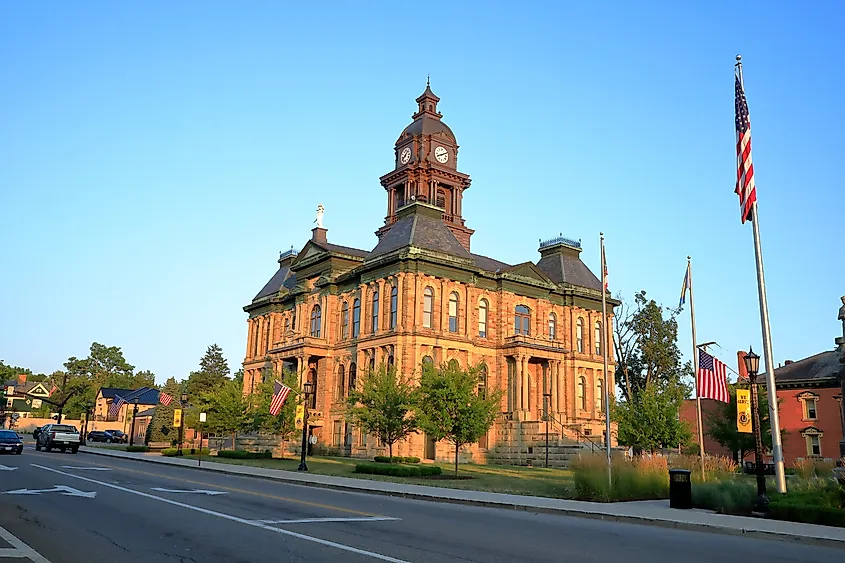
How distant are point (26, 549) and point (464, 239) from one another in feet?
184

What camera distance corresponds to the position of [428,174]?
64.1m

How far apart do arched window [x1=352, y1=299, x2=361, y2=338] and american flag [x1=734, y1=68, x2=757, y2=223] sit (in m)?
35.7

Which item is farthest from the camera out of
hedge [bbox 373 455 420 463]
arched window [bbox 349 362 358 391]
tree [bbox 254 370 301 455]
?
arched window [bbox 349 362 358 391]

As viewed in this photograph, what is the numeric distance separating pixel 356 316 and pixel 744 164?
36.8m

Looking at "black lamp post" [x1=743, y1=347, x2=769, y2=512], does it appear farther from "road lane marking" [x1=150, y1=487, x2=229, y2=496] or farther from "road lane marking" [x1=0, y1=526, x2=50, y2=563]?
"road lane marking" [x1=0, y1=526, x2=50, y2=563]

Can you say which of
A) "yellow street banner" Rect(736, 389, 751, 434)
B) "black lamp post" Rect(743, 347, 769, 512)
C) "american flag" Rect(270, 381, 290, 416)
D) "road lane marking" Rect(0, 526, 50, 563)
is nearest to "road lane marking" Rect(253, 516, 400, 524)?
"road lane marking" Rect(0, 526, 50, 563)

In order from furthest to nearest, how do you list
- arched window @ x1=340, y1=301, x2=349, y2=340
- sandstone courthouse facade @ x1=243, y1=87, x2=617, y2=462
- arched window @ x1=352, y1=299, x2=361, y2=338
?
1. arched window @ x1=340, y1=301, x2=349, y2=340
2. arched window @ x1=352, y1=299, x2=361, y2=338
3. sandstone courthouse facade @ x1=243, y1=87, x2=617, y2=462

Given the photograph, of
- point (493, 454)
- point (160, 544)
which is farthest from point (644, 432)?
point (160, 544)

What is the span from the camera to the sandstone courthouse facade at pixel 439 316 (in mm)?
50094

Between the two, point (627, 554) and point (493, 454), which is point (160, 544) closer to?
point (627, 554)

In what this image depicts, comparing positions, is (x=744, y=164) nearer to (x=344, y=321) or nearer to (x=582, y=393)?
(x=344, y=321)

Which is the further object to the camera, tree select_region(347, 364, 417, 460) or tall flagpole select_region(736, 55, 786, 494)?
tree select_region(347, 364, 417, 460)

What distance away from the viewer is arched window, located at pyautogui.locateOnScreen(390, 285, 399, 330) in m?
50.5

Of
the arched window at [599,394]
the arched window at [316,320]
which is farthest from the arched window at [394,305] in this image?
the arched window at [599,394]
